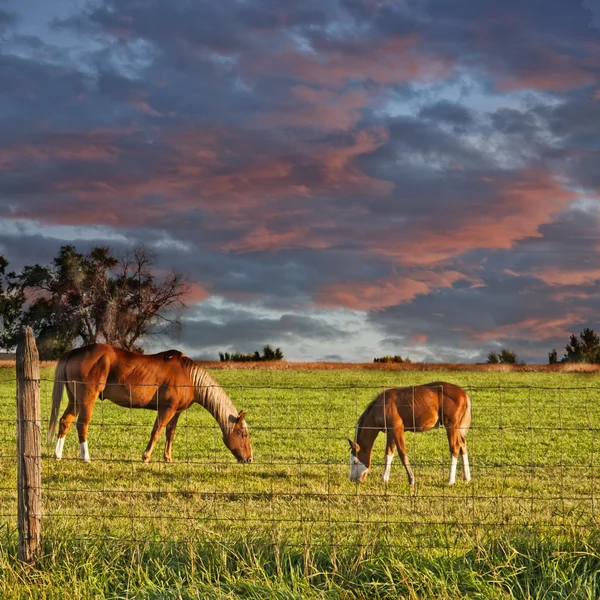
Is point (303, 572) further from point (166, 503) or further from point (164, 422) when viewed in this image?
point (164, 422)

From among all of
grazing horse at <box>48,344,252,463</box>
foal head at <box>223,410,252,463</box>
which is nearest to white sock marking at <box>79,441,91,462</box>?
grazing horse at <box>48,344,252,463</box>

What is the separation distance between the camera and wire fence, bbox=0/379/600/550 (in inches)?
320

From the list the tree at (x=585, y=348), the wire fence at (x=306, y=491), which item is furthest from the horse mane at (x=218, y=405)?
the tree at (x=585, y=348)

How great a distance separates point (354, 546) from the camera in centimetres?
740

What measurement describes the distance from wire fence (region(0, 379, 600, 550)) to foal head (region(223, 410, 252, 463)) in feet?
1.56

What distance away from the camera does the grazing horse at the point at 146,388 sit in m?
16.5

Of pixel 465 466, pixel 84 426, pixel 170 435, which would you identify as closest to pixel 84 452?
pixel 84 426

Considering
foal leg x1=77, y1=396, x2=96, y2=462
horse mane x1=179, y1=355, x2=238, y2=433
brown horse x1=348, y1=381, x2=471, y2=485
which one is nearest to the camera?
brown horse x1=348, y1=381, x2=471, y2=485

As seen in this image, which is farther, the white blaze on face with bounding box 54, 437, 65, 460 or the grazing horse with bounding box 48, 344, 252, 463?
the grazing horse with bounding box 48, 344, 252, 463

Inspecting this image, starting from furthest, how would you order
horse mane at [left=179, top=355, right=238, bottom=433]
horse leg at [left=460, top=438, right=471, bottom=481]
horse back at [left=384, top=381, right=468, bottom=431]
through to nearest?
horse mane at [left=179, top=355, right=238, bottom=433], horse leg at [left=460, top=438, right=471, bottom=481], horse back at [left=384, top=381, right=468, bottom=431]

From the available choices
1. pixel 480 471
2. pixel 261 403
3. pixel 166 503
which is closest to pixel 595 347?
pixel 261 403

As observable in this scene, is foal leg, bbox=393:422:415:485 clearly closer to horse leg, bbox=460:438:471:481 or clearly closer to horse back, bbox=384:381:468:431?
horse back, bbox=384:381:468:431

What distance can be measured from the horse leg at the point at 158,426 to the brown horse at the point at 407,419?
4312mm

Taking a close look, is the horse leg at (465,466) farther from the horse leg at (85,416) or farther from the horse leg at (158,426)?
the horse leg at (85,416)
